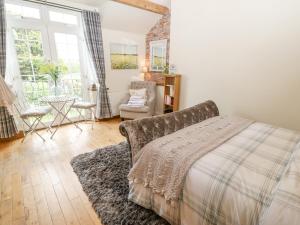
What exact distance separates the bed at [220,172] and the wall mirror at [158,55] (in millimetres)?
2924

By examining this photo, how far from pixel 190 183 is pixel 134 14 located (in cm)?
398

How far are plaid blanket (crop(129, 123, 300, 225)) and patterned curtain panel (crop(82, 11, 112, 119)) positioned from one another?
2.88m

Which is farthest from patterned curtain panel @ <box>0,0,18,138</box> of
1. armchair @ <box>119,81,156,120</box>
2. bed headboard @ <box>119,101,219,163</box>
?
bed headboard @ <box>119,101,219,163</box>

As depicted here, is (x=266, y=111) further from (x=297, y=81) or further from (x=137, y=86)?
(x=137, y=86)

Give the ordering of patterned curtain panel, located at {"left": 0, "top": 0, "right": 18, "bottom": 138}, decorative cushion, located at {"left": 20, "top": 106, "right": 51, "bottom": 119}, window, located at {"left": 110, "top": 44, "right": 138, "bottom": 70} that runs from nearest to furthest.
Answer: patterned curtain panel, located at {"left": 0, "top": 0, "right": 18, "bottom": 138}
decorative cushion, located at {"left": 20, "top": 106, "right": 51, "bottom": 119}
window, located at {"left": 110, "top": 44, "right": 138, "bottom": 70}

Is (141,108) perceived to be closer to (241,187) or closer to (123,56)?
(123,56)

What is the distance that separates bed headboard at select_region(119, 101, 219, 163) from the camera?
151cm

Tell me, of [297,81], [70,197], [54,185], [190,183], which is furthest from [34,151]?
[297,81]

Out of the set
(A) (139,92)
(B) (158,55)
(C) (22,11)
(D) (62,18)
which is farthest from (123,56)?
(C) (22,11)

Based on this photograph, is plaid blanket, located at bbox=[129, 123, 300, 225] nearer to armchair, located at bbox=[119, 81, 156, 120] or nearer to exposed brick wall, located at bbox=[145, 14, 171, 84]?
armchair, located at bbox=[119, 81, 156, 120]

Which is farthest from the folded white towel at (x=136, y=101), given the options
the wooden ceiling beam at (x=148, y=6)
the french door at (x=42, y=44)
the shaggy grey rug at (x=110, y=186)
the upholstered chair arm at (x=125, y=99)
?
the wooden ceiling beam at (x=148, y=6)

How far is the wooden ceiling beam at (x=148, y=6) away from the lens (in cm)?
333

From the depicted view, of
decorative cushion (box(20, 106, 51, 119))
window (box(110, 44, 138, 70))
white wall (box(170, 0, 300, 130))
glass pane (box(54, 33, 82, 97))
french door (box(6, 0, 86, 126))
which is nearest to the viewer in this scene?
white wall (box(170, 0, 300, 130))

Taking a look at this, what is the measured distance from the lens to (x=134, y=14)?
4.00m
